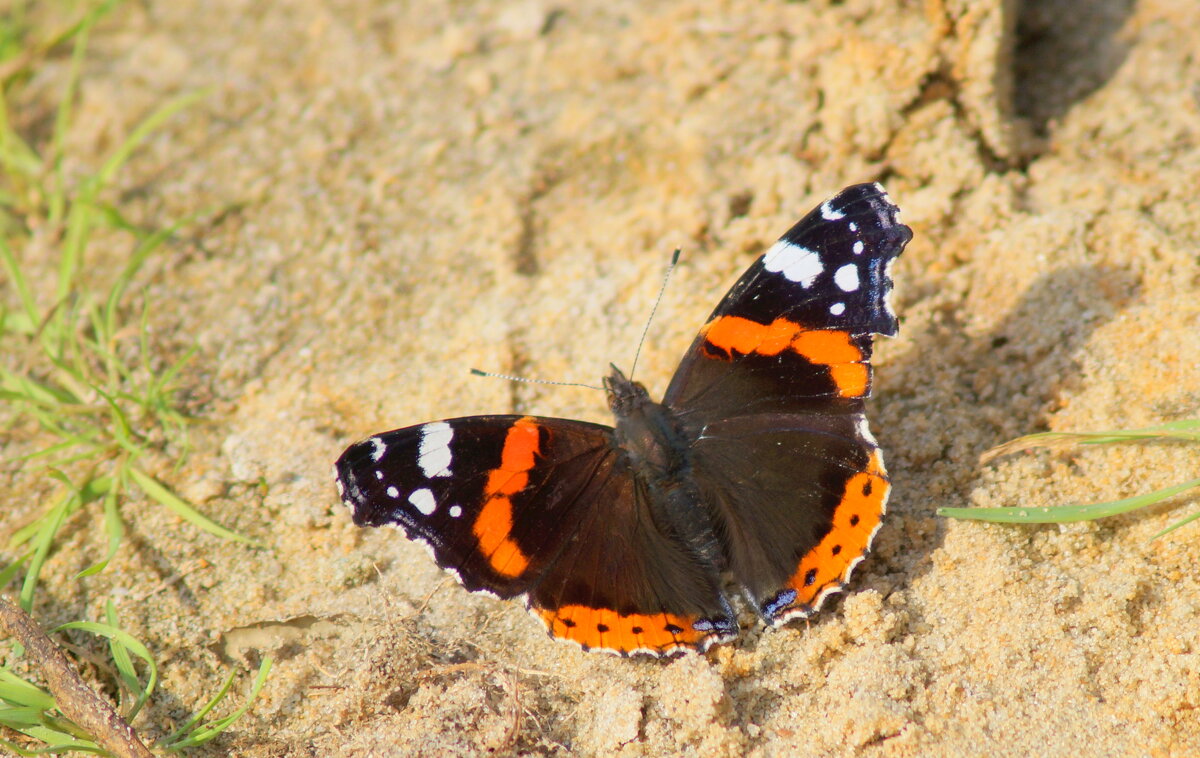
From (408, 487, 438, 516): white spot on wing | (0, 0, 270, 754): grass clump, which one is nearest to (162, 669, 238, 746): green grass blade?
(0, 0, 270, 754): grass clump

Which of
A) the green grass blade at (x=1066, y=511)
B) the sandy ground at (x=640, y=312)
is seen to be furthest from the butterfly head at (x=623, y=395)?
the green grass blade at (x=1066, y=511)

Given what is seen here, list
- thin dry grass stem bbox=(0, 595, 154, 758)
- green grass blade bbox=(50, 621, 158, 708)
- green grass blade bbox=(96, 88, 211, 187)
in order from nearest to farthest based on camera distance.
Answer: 1. thin dry grass stem bbox=(0, 595, 154, 758)
2. green grass blade bbox=(50, 621, 158, 708)
3. green grass blade bbox=(96, 88, 211, 187)

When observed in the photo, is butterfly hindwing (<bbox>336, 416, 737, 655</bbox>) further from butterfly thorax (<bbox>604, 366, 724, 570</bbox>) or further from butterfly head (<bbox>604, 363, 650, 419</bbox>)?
butterfly head (<bbox>604, 363, 650, 419</bbox>)

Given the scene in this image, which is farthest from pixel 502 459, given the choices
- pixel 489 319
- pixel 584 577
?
pixel 489 319

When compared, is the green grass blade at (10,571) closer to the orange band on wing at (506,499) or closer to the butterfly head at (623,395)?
the orange band on wing at (506,499)

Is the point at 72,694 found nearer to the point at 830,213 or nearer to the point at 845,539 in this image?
the point at 845,539

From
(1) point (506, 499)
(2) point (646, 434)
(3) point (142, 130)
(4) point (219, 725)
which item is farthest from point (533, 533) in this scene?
(3) point (142, 130)
